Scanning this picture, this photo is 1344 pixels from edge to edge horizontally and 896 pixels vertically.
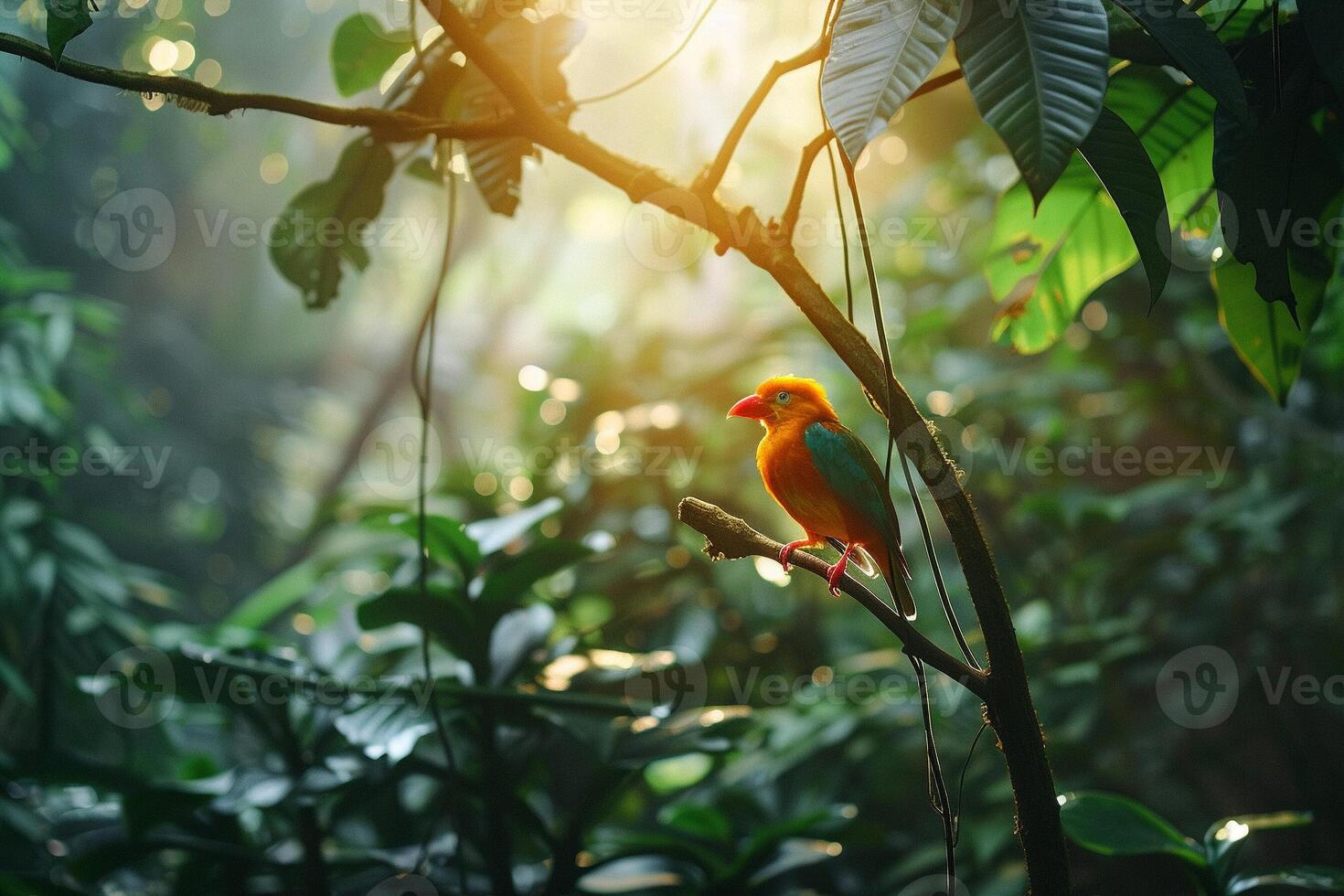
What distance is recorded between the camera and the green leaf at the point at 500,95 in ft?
3.55

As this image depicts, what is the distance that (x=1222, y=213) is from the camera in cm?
83

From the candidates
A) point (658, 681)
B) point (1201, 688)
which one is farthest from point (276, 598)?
point (1201, 688)

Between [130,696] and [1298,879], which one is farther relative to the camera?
[130,696]

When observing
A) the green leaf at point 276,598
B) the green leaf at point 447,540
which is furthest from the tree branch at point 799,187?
the green leaf at point 276,598

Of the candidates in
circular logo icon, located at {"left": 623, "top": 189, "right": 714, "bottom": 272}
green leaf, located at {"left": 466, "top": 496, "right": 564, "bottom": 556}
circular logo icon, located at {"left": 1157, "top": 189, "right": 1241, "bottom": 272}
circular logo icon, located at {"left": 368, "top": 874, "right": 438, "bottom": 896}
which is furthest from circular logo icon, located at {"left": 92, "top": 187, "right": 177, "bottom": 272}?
circular logo icon, located at {"left": 1157, "top": 189, "right": 1241, "bottom": 272}

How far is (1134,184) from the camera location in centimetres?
72

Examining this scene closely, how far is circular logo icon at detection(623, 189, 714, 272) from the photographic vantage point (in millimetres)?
797

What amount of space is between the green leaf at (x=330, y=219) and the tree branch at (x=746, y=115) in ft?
1.81

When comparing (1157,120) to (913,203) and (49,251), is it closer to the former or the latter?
(913,203)

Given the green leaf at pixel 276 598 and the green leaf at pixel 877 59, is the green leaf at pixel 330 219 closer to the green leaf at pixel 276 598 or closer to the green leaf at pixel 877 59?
the green leaf at pixel 877 59

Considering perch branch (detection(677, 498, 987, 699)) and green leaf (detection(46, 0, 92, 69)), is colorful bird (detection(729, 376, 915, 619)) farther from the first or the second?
green leaf (detection(46, 0, 92, 69))

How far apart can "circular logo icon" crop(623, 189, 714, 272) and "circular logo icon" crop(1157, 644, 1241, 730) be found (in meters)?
1.81

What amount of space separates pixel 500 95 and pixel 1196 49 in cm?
74

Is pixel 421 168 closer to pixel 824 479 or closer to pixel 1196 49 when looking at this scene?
pixel 824 479
